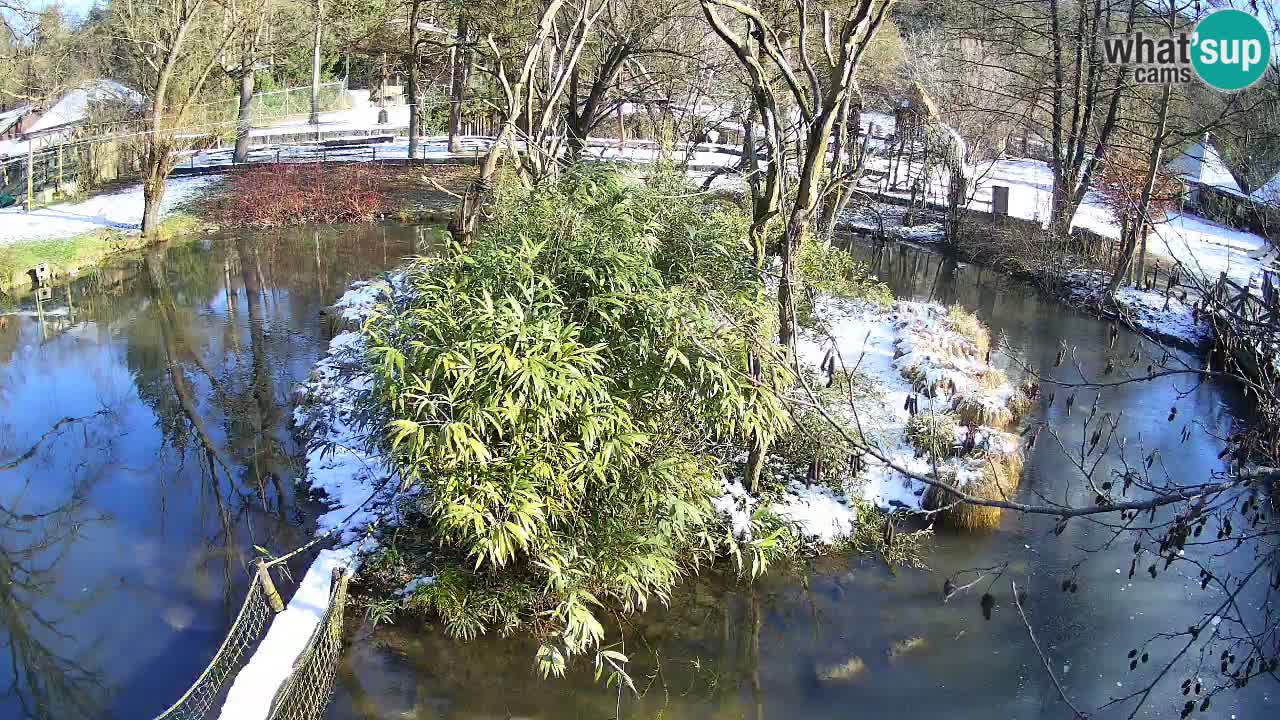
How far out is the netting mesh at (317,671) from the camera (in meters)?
5.18

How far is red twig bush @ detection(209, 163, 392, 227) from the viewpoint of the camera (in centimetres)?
1886

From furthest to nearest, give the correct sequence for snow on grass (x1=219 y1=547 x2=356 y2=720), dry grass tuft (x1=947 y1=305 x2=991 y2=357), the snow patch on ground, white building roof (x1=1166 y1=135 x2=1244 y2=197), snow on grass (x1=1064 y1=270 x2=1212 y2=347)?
white building roof (x1=1166 y1=135 x2=1244 y2=197) → snow on grass (x1=1064 y1=270 x2=1212 y2=347) → dry grass tuft (x1=947 y1=305 x2=991 y2=357) → the snow patch on ground → snow on grass (x1=219 y1=547 x2=356 y2=720)

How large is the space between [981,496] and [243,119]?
63.8ft

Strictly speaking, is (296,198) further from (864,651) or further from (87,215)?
(864,651)

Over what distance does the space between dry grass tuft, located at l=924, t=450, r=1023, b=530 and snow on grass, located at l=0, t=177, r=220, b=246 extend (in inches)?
566

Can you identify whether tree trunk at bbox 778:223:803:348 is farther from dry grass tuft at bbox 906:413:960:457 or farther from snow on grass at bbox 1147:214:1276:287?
snow on grass at bbox 1147:214:1276:287

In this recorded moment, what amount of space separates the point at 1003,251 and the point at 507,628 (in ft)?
44.9

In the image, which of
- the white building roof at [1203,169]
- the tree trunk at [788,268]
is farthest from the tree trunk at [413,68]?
the white building roof at [1203,169]

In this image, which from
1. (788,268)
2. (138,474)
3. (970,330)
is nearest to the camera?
(788,268)

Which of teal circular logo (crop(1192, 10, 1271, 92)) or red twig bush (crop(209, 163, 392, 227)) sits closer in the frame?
teal circular logo (crop(1192, 10, 1271, 92))

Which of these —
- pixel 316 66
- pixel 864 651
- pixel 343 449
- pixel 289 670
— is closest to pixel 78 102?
pixel 316 66

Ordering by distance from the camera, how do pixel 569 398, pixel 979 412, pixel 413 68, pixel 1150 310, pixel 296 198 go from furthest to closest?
1. pixel 413 68
2. pixel 296 198
3. pixel 1150 310
4. pixel 979 412
5. pixel 569 398

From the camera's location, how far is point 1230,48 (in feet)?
19.6

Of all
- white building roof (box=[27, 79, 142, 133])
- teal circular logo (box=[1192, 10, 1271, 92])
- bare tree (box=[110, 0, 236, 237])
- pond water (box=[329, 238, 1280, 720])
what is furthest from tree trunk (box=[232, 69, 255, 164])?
teal circular logo (box=[1192, 10, 1271, 92])
